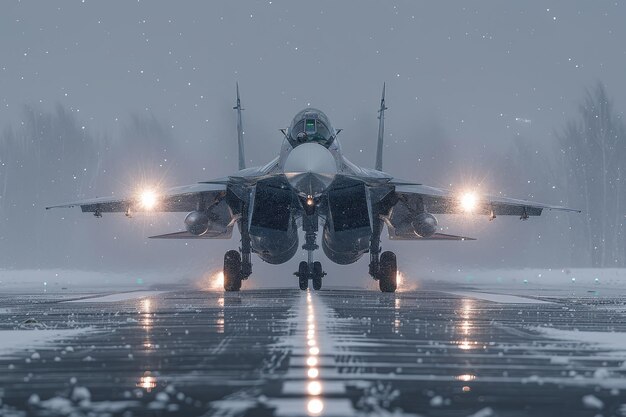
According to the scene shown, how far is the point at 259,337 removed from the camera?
10.1m

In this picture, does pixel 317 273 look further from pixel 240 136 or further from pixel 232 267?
pixel 240 136

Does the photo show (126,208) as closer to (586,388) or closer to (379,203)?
(379,203)

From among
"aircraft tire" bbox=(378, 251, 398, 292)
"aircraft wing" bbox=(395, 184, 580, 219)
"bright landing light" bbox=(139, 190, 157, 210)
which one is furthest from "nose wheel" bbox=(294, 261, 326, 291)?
"bright landing light" bbox=(139, 190, 157, 210)

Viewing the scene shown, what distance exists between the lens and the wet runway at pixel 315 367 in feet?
17.5

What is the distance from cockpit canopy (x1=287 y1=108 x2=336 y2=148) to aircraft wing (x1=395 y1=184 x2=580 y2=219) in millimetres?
2763

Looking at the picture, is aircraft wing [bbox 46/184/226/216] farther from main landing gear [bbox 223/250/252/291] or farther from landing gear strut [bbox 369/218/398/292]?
landing gear strut [bbox 369/218/398/292]

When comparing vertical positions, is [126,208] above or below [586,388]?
above

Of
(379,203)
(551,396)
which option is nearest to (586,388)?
(551,396)

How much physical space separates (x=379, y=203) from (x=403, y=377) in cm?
1907

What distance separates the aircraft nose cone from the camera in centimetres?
2038

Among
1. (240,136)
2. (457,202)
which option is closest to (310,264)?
(457,202)

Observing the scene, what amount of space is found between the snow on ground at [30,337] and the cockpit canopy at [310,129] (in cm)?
1196

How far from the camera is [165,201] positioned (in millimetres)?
28219

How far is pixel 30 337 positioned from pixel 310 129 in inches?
530
